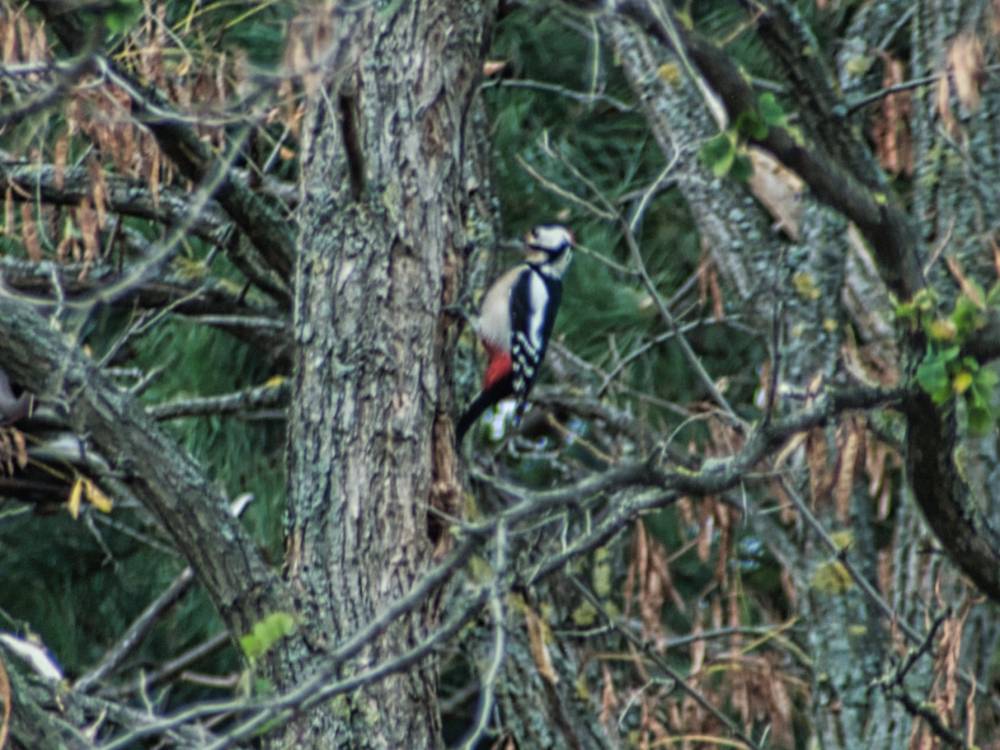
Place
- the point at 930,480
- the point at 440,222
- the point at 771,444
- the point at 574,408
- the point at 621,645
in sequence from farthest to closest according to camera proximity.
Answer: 1. the point at 621,645
2. the point at 574,408
3. the point at 440,222
4. the point at 930,480
5. the point at 771,444

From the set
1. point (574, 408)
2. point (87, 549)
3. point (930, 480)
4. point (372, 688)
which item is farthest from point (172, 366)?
point (930, 480)

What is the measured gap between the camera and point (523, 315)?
13.3 feet

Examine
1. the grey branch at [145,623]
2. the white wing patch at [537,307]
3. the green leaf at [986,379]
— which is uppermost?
the green leaf at [986,379]

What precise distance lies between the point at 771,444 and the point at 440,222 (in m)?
1.04

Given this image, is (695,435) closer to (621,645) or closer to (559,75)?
(621,645)

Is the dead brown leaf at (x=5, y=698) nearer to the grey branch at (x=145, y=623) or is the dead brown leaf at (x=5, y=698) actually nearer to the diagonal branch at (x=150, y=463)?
the diagonal branch at (x=150, y=463)

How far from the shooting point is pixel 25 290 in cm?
364

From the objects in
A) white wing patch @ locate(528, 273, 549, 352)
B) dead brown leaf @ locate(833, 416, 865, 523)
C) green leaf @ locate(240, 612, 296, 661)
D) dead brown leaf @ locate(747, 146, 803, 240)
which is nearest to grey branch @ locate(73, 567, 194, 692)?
white wing patch @ locate(528, 273, 549, 352)

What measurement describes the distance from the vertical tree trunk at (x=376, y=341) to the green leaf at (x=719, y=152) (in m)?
0.70

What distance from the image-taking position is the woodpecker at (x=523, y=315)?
3793mm

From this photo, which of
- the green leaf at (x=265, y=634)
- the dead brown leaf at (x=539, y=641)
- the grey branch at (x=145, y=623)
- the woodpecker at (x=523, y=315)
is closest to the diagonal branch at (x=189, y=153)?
the woodpecker at (x=523, y=315)

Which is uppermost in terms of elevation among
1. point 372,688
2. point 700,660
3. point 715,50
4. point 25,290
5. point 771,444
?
point 715,50

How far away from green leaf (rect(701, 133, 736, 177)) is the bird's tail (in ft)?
3.13

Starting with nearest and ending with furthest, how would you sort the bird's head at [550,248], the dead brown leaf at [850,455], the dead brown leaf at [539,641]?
the dead brown leaf at [850,455] → the dead brown leaf at [539,641] → the bird's head at [550,248]
